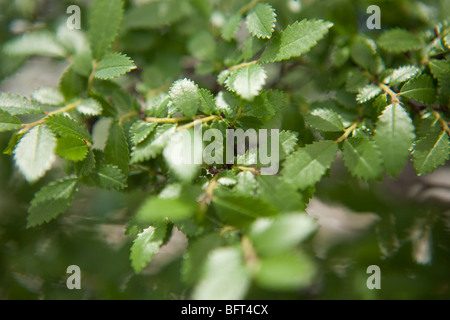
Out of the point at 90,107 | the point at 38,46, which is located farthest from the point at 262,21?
the point at 38,46

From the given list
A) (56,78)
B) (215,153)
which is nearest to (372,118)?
(215,153)

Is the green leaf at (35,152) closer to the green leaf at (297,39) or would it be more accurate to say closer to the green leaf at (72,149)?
the green leaf at (72,149)

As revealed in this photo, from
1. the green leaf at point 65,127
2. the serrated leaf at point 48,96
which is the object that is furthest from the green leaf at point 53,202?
the serrated leaf at point 48,96

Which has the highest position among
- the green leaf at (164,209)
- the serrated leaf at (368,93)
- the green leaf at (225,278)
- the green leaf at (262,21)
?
the green leaf at (262,21)

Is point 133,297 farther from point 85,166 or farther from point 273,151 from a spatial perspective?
point 273,151

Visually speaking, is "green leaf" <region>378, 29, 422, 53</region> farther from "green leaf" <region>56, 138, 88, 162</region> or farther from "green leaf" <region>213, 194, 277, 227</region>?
"green leaf" <region>56, 138, 88, 162</region>
